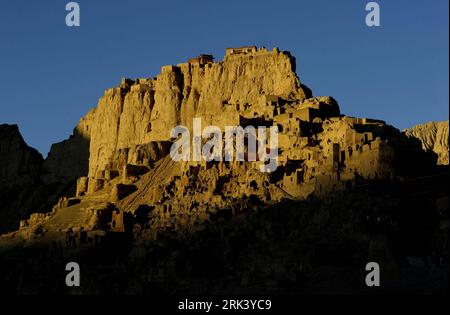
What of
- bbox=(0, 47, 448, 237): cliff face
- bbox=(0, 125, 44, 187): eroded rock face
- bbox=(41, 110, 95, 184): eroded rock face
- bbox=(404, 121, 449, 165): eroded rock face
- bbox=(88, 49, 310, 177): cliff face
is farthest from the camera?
bbox=(0, 125, 44, 187): eroded rock face

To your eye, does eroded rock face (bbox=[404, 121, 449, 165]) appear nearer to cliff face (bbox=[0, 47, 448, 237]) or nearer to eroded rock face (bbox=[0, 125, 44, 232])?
cliff face (bbox=[0, 47, 448, 237])

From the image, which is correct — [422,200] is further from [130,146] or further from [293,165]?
[130,146]

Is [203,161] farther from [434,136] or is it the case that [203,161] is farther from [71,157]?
[71,157]

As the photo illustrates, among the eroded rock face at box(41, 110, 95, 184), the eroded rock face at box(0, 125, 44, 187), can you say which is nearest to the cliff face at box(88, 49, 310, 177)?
the eroded rock face at box(41, 110, 95, 184)

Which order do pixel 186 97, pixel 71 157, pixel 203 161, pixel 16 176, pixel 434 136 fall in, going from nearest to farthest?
pixel 203 161 → pixel 186 97 → pixel 434 136 → pixel 71 157 → pixel 16 176

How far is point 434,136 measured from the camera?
152625 millimetres

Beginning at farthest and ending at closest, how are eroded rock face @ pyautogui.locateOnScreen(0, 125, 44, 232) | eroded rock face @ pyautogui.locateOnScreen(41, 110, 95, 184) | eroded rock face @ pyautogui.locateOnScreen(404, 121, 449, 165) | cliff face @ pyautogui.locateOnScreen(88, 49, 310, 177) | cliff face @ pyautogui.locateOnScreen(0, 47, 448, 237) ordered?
1. eroded rock face @ pyautogui.locateOnScreen(41, 110, 95, 184)
2. eroded rock face @ pyautogui.locateOnScreen(0, 125, 44, 232)
3. eroded rock face @ pyautogui.locateOnScreen(404, 121, 449, 165)
4. cliff face @ pyautogui.locateOnScreen(88, 49, 310, 177)
5. cliff face @ pyautogui.locateOnScreen(0, 47, 448, 237)

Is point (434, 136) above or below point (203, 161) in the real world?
above

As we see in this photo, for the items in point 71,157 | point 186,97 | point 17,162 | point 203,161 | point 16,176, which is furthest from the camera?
point 17,162

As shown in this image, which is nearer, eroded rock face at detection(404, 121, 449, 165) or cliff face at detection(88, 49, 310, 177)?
cliff face at detection(88, 49, 310, 177)

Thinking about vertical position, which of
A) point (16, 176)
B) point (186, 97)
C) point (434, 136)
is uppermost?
point (186, 97)

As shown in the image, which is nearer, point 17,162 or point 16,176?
point 16,176

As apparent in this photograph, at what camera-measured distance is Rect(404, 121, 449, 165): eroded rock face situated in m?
143

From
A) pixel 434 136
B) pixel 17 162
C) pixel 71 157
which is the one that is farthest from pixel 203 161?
pixel 17 162
